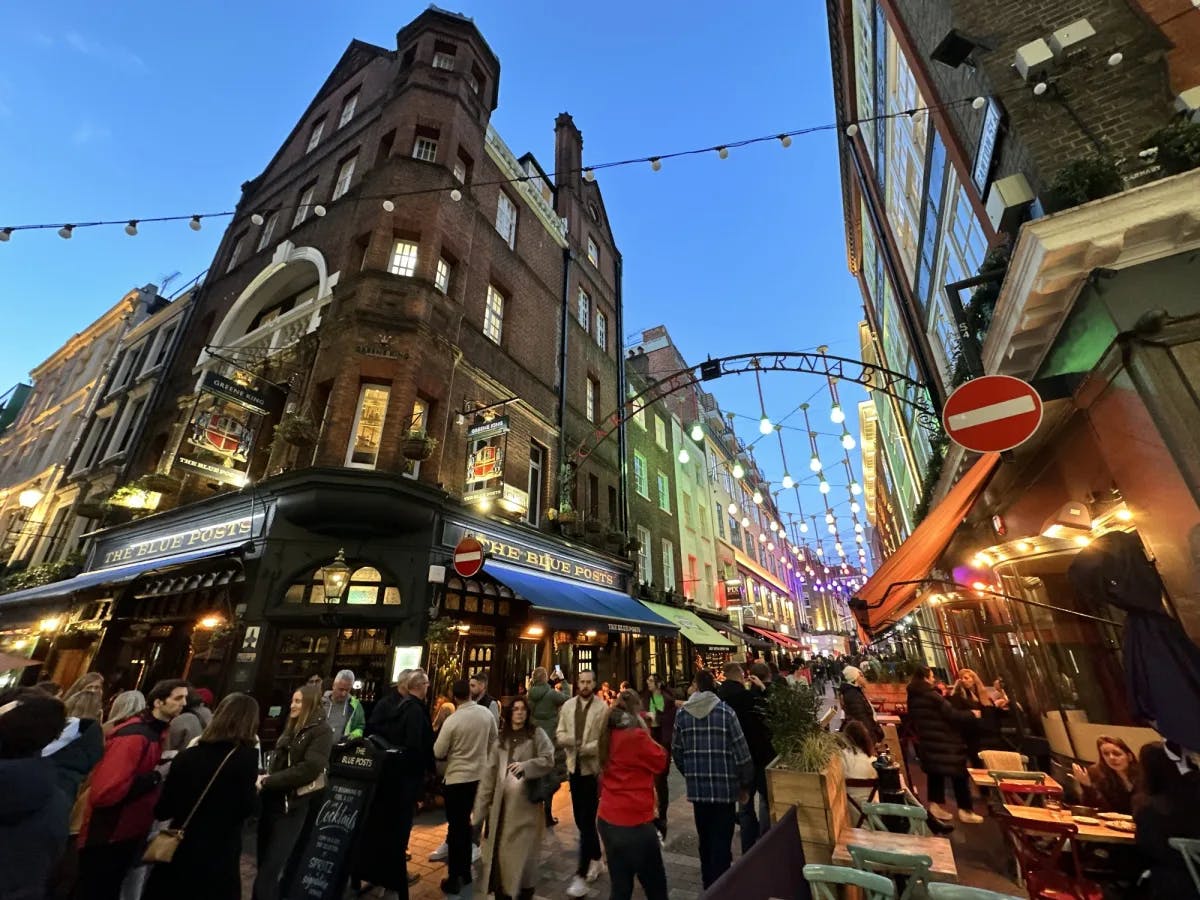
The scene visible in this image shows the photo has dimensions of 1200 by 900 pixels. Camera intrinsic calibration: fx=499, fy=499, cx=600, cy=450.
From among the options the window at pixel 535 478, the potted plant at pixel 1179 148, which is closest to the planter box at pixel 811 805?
the potted plant at pixel 1179 148

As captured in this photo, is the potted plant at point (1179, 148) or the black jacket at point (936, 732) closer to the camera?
the potted plant at point (1179, 148)

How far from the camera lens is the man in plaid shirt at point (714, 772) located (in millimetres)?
4480

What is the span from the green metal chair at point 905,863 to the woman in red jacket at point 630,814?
144 centimetres

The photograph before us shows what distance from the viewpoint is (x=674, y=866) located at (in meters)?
5.54

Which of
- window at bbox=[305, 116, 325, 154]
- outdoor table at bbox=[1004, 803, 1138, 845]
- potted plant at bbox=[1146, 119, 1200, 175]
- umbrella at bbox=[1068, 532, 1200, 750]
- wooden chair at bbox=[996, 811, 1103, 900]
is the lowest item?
wooden chair at bbox=[996, 811, 1103, 900]

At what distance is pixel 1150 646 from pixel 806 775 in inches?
107

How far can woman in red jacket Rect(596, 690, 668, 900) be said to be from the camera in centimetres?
389

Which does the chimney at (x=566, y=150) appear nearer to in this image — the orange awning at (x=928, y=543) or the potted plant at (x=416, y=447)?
the potted plant at (x=416, y=447)

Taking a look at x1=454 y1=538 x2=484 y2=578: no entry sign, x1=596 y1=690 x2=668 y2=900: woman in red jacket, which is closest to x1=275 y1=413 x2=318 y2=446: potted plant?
x1=454 y1=538 x2=484 y2=578: no entry sign

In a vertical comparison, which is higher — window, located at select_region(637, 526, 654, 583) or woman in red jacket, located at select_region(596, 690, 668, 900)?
window, located at select_region(637, 526, 654, 583)

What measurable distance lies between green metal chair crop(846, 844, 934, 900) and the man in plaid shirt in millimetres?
1155

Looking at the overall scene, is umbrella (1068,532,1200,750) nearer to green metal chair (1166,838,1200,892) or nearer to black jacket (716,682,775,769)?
green metal chair (1166,838,1200,892)

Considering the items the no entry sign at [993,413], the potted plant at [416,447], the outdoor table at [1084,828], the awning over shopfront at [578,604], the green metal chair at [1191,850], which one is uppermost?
the potted plant at [416,447]

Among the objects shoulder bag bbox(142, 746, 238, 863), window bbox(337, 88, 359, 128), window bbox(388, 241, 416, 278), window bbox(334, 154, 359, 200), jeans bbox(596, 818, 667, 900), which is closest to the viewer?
shoulder bag bbox(142, 746, 238, 863)
